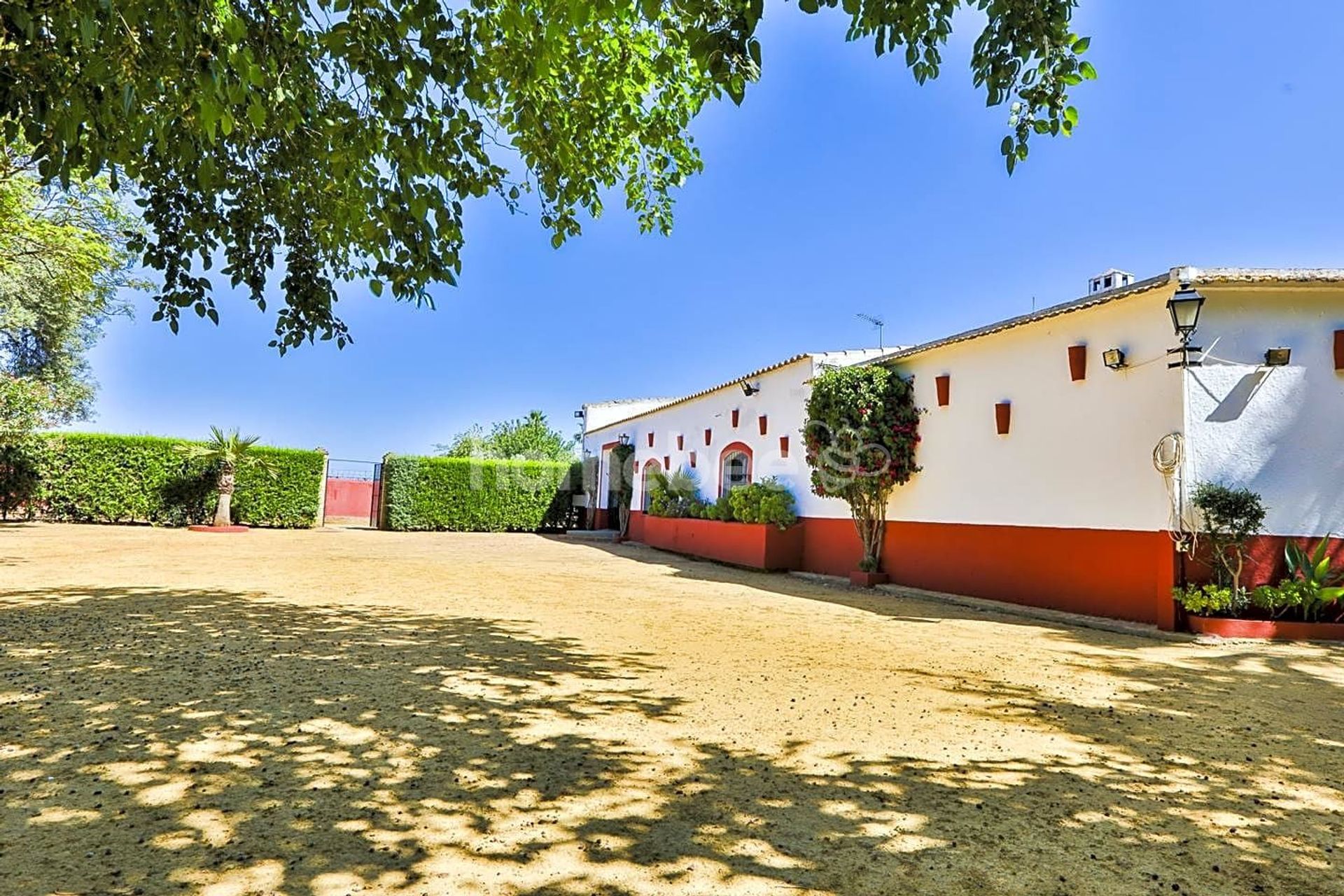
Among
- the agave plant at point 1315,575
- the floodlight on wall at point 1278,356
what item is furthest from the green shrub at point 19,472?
the agave plant at point 1315,575

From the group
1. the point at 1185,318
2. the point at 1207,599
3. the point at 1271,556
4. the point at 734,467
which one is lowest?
the point at 1207,599

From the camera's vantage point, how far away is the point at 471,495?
2067cm

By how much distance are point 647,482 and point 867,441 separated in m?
9.58

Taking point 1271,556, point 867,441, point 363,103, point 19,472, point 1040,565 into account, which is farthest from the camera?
point 19,472

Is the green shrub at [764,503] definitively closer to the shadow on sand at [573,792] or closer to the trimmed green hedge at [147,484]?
the shadow on sand at [573,792]

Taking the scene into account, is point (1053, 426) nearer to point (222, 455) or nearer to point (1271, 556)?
point (1271, 556)

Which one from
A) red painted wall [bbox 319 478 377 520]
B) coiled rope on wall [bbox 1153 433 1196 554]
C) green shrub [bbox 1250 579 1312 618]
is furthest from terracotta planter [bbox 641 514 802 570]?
red painted wall [bbox 319 478 377 520]

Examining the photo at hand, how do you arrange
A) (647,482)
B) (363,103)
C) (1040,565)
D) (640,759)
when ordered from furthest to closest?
1. (647,482)
2. (1040,565)
3. (363,103)
4. (640,759)

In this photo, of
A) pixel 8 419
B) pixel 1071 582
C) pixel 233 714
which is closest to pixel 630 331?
pixel 8 419

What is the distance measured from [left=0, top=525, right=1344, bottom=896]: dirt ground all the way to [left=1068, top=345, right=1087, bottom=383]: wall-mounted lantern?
2.84 metres

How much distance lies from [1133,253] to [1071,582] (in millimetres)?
6362

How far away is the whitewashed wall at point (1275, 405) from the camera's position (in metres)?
6.62

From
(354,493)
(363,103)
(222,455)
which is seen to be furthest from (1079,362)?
(354,493)

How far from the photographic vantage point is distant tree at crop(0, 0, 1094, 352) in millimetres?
2568
